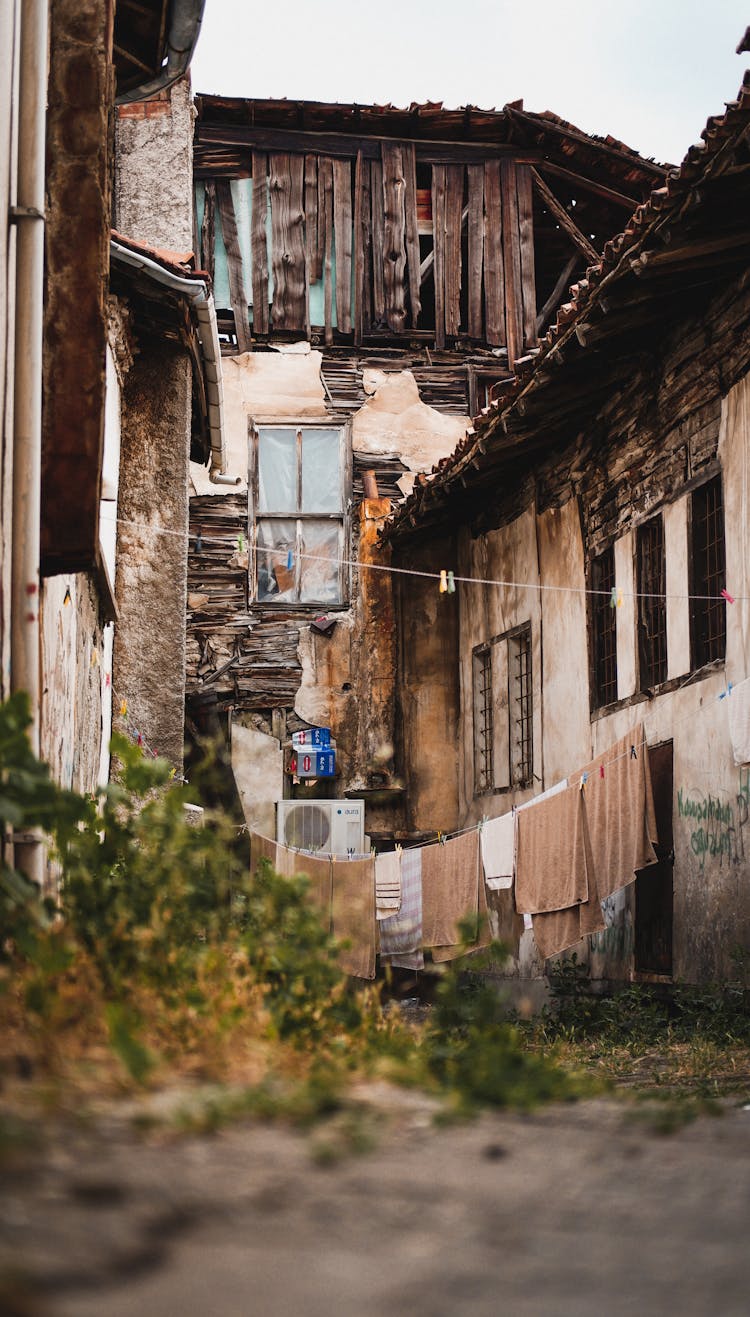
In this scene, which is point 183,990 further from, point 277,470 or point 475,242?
point 475,242

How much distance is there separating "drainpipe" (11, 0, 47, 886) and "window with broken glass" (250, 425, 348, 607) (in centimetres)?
1139

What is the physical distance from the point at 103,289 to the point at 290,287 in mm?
11644

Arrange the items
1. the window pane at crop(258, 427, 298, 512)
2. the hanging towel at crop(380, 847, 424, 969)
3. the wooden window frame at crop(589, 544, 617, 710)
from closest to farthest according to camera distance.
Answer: the wooden window frame at crop(589, 544, 617, 710), the hanging towel at crop(380, 847, 424, 969), the window pane at crop(258, 427, 298, 512)

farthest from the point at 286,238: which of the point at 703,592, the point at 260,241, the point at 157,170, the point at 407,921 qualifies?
the point at 703,592

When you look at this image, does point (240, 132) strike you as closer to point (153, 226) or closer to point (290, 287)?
point (290, 287)

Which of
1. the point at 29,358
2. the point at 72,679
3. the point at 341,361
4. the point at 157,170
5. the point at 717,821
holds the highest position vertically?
the point at 157,170

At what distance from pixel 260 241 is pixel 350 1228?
52.4 feet

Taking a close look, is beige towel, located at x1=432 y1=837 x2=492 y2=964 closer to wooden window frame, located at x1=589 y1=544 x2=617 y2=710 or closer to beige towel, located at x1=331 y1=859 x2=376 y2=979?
beige towel, located at x1=331 y1=859 x2=376 y2=979

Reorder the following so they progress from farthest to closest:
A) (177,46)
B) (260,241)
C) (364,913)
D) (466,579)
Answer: (260,241) → (466,579) → (364,913) → (177,46)

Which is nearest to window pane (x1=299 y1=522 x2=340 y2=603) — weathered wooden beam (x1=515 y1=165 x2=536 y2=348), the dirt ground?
weathered wooden beam (x1=515 y1=165 x2=536 y2=348)

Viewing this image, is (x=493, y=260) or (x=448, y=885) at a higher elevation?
(x=493, y=260)

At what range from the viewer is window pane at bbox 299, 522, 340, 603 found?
1659 cm

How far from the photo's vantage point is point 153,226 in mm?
12641

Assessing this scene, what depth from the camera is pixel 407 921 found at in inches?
509
